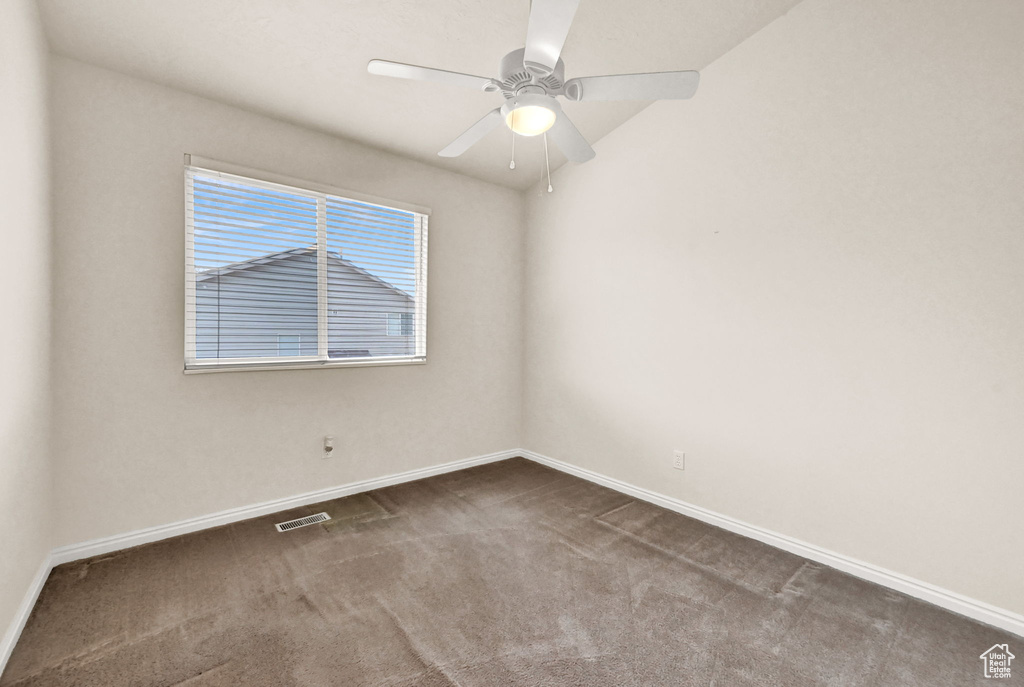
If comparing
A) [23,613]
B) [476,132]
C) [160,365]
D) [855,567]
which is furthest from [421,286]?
[855,567]

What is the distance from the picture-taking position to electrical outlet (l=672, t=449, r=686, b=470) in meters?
3.05

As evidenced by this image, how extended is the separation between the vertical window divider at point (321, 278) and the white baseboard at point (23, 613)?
1623 mm

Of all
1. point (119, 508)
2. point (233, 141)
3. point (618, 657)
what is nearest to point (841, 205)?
point (618, 657)

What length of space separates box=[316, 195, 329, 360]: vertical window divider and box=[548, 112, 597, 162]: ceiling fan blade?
1.74 metres

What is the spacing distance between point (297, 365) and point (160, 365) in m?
0.71

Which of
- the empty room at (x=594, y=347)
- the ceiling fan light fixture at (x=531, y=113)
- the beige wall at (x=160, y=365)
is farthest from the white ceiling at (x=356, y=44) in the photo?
the ceiling fan light fixture at (x=531, y=113)

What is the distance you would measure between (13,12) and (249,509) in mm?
2527

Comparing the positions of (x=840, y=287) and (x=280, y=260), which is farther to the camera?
(x=280, y=260)

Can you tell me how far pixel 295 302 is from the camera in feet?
9.78

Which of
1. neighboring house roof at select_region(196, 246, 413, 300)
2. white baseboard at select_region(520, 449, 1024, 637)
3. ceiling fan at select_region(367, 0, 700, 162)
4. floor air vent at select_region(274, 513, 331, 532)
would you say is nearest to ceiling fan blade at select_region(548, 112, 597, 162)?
ceiling fan at select_region(367, 0, 700, 162)

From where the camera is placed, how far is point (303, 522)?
2.81 meters

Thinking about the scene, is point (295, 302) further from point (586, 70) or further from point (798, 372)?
point (798, 372)

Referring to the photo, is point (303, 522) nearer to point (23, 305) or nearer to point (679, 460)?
point (23, 305)

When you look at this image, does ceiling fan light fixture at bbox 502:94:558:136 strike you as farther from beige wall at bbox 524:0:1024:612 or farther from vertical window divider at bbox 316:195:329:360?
vertical window divider at bbox 316:195:329:360
